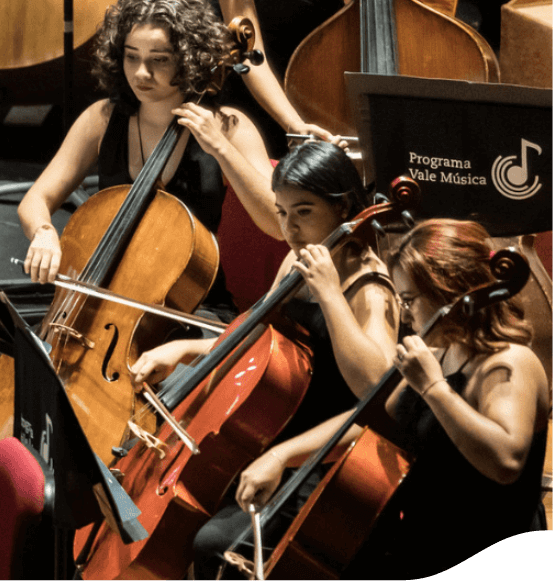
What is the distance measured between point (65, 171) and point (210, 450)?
0.78 meters

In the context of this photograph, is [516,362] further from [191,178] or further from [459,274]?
[191,178]

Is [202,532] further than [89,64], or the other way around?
[89,64]

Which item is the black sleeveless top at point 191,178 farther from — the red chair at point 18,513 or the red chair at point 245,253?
the red chair at point 18,513

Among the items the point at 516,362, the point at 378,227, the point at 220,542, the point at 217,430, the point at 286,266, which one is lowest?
the point at 220,542

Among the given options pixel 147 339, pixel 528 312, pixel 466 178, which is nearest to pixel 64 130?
pixel 147 339

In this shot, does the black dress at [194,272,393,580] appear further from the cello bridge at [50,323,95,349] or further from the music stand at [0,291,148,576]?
the cello bridge at [50,323,95,349]

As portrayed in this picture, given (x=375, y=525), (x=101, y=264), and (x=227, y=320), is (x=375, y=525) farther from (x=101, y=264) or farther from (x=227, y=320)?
(x=101, y=264)

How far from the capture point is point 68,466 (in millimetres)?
1332

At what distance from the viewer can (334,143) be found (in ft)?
5.65

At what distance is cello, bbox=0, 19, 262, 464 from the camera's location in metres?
1.80

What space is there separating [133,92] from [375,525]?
40.5 inches

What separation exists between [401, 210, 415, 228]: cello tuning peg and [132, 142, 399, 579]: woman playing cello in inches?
4.1

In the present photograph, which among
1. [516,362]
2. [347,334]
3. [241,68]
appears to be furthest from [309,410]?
[241,68]

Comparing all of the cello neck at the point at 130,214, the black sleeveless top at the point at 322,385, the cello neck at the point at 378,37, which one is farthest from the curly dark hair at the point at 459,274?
the cello neck at the point at 130,214
